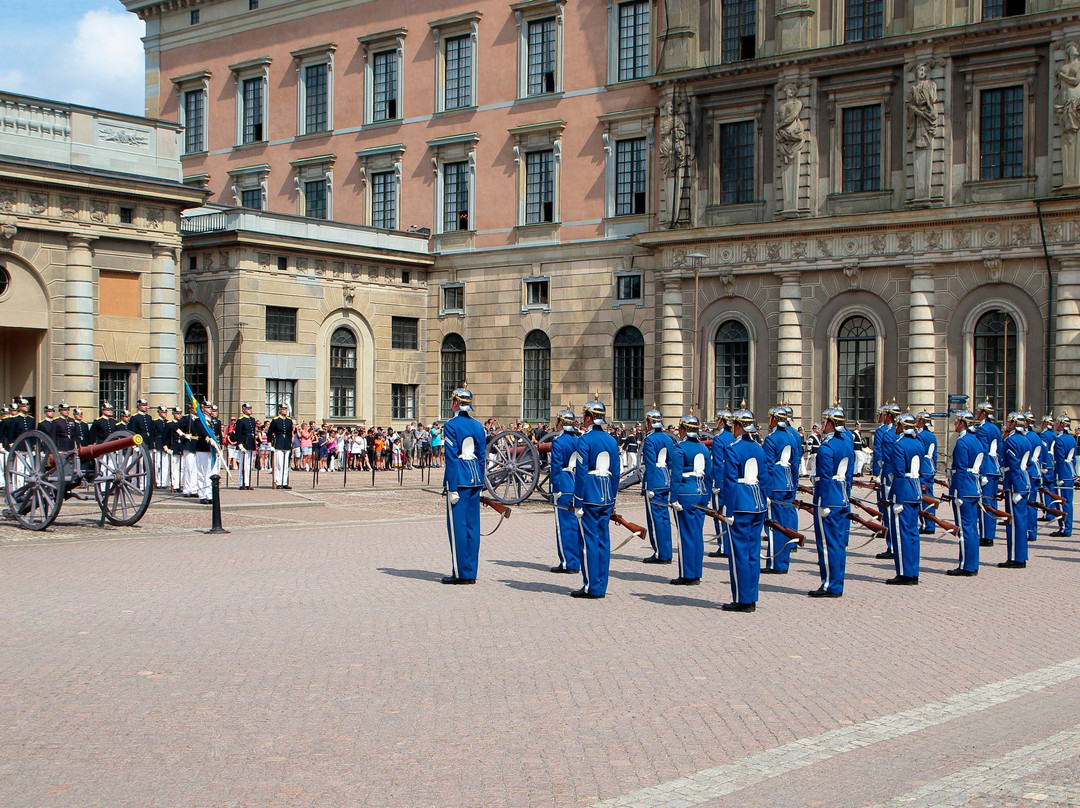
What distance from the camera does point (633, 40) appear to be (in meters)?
40.1

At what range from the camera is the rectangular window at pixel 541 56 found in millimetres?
41875

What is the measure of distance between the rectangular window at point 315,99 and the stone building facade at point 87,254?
55.3 feet

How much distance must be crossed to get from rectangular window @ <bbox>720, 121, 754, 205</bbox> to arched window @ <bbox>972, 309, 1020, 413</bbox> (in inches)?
327

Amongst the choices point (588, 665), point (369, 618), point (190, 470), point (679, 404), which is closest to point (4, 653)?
point (369, 618)

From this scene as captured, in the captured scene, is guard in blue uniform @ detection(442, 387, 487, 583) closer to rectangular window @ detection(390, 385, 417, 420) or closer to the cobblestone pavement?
the cobblestone pavement

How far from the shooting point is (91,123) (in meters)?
28.9

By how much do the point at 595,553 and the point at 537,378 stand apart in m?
30.0

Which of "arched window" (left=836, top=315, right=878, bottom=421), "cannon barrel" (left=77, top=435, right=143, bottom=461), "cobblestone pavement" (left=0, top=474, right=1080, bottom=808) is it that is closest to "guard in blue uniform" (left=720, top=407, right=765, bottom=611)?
"cobblestone pavement" (left=0, top=474, right=1080, bottom=808)

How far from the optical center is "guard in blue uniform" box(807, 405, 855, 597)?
13.3m

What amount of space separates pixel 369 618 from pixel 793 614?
421cm

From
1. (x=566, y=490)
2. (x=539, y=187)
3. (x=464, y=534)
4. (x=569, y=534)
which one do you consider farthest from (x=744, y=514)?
(x=539, y=187)

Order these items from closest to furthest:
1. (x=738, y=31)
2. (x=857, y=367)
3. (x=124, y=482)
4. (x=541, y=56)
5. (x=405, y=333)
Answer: (x=124, y=482)
(x=857, y=367)
(x=738, y=31)
(x=541, y=56)
(x=405, y=333)

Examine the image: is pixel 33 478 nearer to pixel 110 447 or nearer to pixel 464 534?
pixel 110 447

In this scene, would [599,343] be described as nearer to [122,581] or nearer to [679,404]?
[679,404]
